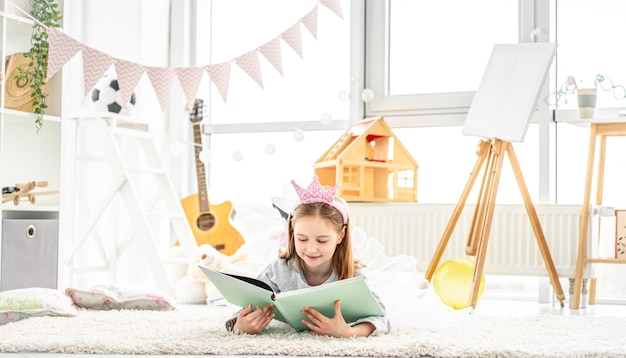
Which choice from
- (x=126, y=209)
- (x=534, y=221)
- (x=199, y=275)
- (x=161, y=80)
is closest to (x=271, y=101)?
(x=126, y=209)

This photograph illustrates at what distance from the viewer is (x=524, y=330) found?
243 cm

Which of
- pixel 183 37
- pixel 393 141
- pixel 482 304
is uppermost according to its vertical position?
pixel 183 37

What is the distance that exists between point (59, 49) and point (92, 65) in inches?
4.9

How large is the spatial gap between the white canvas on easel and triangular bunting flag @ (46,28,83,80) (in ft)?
5.26

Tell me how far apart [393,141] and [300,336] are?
1.87m

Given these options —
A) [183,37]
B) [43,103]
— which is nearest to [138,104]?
[183,37]

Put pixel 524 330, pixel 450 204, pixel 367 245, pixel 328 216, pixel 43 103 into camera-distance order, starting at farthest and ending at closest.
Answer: pixel 450 204 → pixel 43 103 → pixel 367 245 → pixel 524 330 → pixel 328 216

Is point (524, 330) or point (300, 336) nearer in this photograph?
point (300, 336)

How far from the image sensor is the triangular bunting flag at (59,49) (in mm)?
2912

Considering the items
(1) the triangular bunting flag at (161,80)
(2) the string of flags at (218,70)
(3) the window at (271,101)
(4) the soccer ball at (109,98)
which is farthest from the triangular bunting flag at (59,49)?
(3) the window at (271,101)

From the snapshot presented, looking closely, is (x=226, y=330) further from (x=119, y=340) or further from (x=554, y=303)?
(x=554, y=303)

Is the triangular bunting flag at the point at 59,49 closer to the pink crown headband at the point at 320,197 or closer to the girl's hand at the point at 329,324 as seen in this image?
the pink crown headband at the point at 320,197

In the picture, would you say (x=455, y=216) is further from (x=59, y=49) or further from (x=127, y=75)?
(x=59, y=49)

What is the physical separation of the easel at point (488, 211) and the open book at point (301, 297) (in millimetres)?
1210
